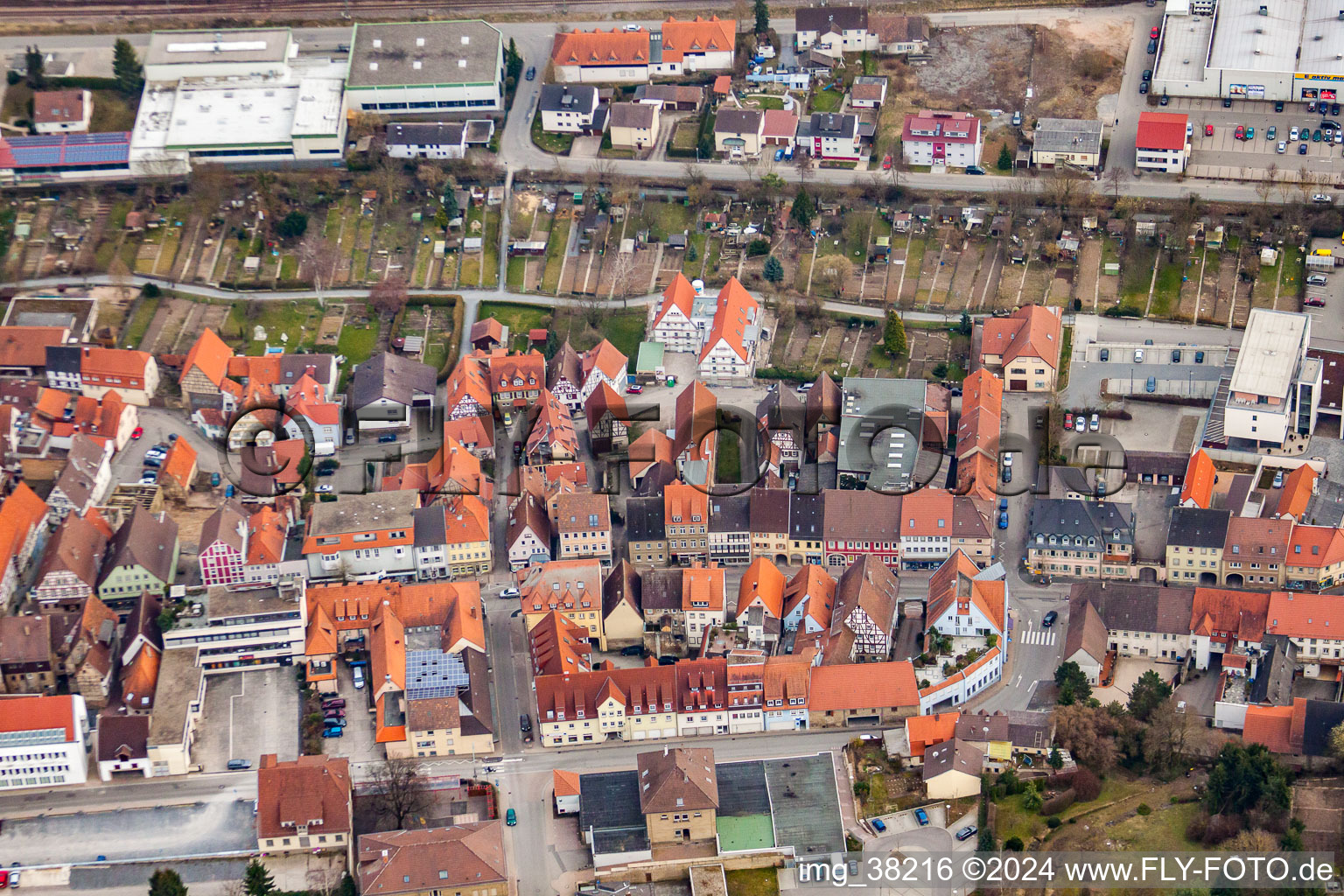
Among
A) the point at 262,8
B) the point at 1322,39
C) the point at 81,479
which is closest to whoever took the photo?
the point at 81,479

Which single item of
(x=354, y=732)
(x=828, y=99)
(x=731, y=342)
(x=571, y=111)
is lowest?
(x=354, y=732)

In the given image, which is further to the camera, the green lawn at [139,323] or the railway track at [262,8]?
the railway track at [262,8]

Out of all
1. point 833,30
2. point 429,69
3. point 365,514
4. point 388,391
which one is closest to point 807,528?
point 365,514

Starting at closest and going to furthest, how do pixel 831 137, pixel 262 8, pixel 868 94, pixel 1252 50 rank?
pixel 831 137 < pixel 1252 50 < pixel 868 94 < pixel 262 8

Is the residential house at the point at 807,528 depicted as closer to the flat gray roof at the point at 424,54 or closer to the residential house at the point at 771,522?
the residential house at the point at 771,522

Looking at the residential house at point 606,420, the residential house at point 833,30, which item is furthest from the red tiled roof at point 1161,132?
the residential house at point 606,420

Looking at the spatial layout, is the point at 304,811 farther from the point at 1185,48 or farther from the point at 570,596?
the point at 1185,48
